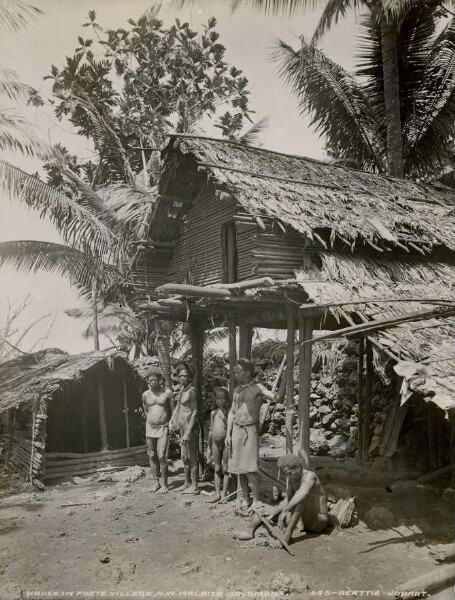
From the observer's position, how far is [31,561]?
5.33 m

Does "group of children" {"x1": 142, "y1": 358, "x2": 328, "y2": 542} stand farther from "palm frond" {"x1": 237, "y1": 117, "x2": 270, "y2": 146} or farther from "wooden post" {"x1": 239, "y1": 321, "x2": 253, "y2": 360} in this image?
"palm frond" {"x1": 237, "y1": 117, "x2": 270, "y2": 146}

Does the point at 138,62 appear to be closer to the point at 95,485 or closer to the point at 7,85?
the point at 7,85

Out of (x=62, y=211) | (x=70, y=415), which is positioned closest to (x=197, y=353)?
(x=70, y=415)

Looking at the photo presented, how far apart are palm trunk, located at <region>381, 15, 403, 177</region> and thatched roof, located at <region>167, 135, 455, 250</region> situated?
3.45 metres

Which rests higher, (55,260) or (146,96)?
(146,96)

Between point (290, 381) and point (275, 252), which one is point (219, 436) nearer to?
point (290, 381)

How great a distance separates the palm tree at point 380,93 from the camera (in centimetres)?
1265

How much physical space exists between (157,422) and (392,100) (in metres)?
9.81

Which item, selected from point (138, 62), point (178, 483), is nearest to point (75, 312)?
point (138, 62)

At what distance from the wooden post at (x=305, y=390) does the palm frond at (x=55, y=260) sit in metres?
6.36

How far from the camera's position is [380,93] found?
543 inches

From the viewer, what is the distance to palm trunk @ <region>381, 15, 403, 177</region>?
40.1 feet

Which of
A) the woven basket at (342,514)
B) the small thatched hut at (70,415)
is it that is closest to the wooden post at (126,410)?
the small thatched hut at (70,415)

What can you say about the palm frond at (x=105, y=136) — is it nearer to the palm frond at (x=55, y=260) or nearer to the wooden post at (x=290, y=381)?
the palm frond at (x=55, y=260)
